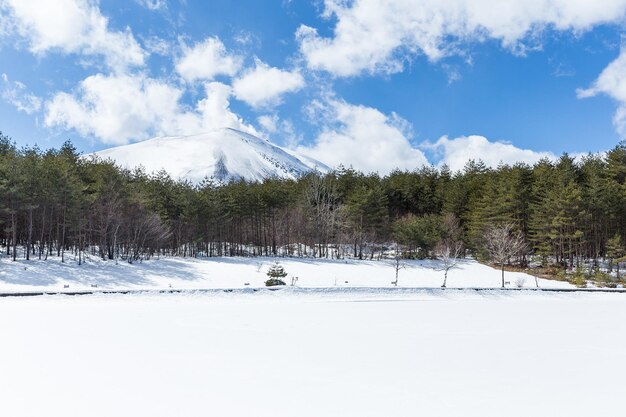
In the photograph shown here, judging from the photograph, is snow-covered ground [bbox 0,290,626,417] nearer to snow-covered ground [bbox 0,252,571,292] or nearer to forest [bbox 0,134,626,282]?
snow-covered ground [bbox 0,252,571,292]

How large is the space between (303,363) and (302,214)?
47011 millimetres

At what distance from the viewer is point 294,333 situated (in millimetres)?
13344

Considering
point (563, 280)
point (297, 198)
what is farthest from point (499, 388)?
point (297, 198)

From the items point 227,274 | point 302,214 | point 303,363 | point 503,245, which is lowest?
point 227,274

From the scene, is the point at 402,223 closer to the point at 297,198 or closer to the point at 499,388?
the point at 297,198

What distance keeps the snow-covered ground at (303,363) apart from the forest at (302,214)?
2050 centimetres

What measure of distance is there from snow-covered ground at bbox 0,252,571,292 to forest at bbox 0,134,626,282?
2638 mm

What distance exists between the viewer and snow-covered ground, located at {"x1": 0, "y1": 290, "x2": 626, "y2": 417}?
271 inches

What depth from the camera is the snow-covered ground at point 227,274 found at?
2931 cm

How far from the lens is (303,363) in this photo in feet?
31.1

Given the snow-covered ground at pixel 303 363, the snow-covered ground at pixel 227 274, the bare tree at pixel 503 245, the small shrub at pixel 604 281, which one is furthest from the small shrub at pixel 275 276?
the small shrub at pixel 604 281

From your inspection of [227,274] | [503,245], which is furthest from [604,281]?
[227,274]

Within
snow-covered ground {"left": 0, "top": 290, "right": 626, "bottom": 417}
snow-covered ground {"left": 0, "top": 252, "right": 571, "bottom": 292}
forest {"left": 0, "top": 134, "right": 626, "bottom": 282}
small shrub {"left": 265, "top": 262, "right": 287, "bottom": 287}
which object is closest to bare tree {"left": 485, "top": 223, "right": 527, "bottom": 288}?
forest {"left": 0, "top": 134, "right": 626, "bottom": 282}

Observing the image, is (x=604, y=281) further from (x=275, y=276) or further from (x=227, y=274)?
(x=227, y=274)
